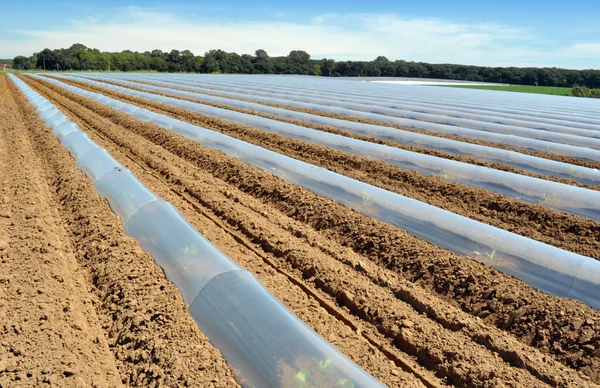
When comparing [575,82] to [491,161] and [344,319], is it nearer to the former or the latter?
[491,161]

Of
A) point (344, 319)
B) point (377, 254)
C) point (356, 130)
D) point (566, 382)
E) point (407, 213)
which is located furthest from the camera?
point (356, 130)

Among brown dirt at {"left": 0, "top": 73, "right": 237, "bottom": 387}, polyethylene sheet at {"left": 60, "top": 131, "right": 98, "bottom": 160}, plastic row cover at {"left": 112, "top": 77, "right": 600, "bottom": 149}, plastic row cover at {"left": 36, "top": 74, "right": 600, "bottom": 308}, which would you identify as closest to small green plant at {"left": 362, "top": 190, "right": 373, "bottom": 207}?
plastic row cover at {"left": 36, "top": 74, "right": 600, "bottom": 308}

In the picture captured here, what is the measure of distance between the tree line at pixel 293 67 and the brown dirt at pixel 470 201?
5893cm

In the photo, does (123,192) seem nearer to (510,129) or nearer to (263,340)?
(263,340)

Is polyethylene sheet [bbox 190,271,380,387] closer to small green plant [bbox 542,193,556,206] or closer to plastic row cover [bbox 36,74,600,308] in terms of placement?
plastic row cover [bbox 36,74,600,308]

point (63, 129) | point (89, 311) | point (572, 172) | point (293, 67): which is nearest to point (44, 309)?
point (89, 311)

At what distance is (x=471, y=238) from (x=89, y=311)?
3.45m

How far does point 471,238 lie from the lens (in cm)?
433

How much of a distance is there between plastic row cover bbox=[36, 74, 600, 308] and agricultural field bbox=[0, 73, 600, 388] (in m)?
0.02

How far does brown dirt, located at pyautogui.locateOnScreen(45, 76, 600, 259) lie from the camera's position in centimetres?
475

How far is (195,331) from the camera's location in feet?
9.88

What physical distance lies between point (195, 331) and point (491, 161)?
6302 mm

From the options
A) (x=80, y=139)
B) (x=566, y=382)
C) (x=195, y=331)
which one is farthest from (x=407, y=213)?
(x=80, y=139)

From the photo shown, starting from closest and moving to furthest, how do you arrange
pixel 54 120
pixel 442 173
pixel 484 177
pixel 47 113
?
pixel 484 177
pixel 442 173
pixel 54 120
pixel 47 113
